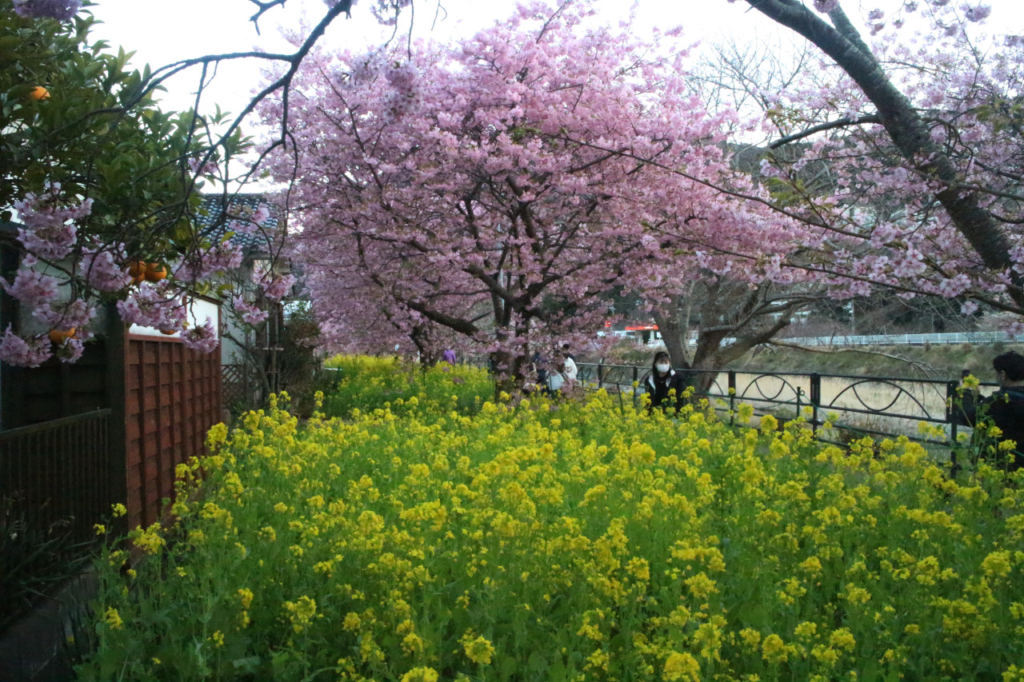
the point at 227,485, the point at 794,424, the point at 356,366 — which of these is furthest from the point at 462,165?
the point at 356,366

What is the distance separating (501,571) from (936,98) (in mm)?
5435

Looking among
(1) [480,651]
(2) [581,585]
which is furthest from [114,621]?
(2) [581,585]

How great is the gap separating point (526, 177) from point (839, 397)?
15.7 feet

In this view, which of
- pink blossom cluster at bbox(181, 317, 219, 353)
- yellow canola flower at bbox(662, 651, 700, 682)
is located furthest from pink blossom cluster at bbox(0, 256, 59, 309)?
yellow canola flower at bbox(662, 651, 700, 682)

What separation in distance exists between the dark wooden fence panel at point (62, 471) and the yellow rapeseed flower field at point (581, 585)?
0.50 metres

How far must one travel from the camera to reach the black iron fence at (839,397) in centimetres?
824

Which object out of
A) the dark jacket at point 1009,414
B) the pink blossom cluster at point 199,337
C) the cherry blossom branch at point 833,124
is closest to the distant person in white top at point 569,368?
the dark jacket at point 1009,414

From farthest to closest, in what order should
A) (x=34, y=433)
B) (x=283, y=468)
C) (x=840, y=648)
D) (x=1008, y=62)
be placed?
1. (x=1008, y=62)
2. (x=283, y=468)
3. (x=34, y=433)
4. (x=840, y=648)

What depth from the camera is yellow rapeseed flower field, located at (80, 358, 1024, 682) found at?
3.12 meters

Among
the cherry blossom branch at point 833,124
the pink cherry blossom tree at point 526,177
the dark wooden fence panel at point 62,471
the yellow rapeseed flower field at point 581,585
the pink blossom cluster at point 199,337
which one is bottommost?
the yellow rapeseed flower field at point 581,585

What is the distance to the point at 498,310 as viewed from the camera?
535 inches

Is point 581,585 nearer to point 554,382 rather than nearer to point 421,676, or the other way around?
point 421,676

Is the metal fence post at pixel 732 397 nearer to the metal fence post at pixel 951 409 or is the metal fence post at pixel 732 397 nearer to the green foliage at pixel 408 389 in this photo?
the metal fence post at pixel 951 409

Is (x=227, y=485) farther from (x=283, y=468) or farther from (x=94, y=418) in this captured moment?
(x=94, y=418)
